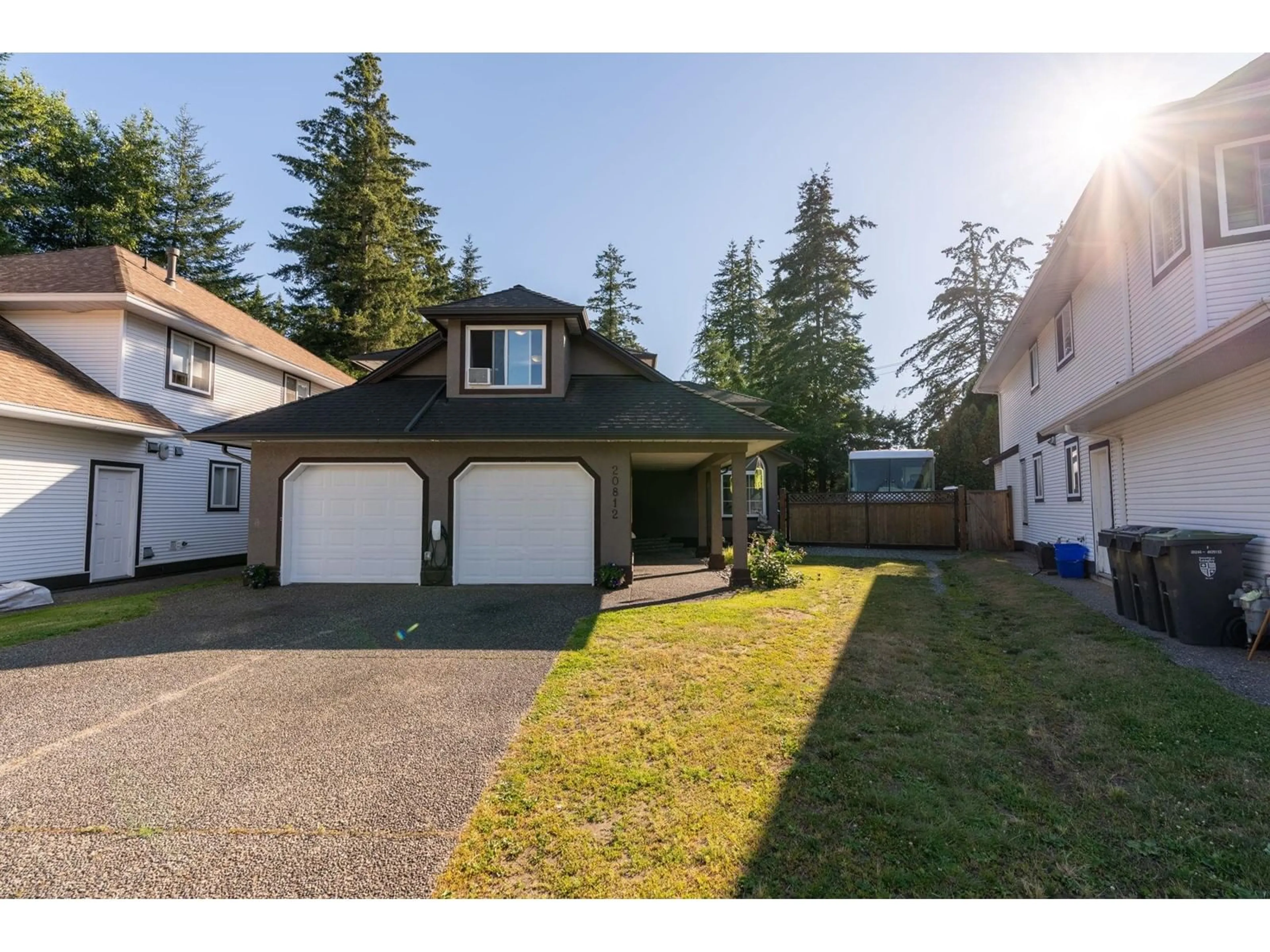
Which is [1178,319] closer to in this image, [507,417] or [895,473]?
[507,417]

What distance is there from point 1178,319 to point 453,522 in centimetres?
1104

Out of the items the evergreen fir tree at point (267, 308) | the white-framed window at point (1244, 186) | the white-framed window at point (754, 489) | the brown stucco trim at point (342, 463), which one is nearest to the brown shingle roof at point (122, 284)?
the brown stucco trim at point (342, 463)

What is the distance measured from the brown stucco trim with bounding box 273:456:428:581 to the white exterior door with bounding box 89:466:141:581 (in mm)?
4337

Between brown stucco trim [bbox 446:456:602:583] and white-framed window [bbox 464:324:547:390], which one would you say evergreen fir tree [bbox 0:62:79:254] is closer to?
white-framed window [bbox 464:324:547:390]

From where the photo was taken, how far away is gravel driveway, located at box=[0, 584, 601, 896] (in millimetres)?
2521

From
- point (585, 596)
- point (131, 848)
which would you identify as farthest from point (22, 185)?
point (131, 848)

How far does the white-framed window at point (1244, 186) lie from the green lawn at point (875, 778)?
507 centimetres

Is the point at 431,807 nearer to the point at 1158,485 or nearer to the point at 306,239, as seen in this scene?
the point at 1158,485

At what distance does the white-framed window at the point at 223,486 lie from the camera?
1398cm

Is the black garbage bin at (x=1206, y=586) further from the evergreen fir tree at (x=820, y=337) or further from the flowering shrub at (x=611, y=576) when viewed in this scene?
the evergreen fir tree at (x=820, y=337)

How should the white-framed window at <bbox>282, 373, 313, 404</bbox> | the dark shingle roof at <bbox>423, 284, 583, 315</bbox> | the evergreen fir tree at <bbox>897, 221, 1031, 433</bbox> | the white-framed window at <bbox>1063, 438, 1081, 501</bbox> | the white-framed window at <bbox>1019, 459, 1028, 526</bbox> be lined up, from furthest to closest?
1. the evergreen fir tree at <bbox>897, 221, 1031, 433</bbox>
2. the white-framed window at <bbox>282, 373, 313, 404</bbox>
3. the white-framed window at <bbox>1019, 459, 1028, 526</bbox>
4. the white-framed window at <bbox>1063, 438, 1081, 501</bbox>
5. the dark shingle roof at <bbox>423, 284, 583, 315</bbox>

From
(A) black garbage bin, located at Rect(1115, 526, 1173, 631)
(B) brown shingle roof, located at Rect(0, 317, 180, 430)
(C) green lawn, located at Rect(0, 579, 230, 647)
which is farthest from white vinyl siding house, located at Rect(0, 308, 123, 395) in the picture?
(A) black garbage bin, located at Rect(1115, 526, 1173, 631)

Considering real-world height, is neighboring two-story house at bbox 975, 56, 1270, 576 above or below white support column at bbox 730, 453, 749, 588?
above

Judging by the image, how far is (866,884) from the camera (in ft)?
7.75
